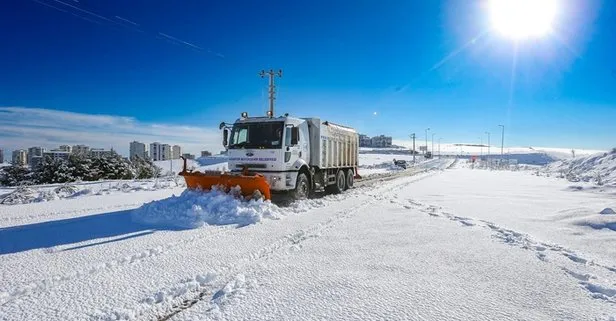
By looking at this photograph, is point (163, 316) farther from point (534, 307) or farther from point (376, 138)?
point (376, 138)

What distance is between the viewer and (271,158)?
36.1ft

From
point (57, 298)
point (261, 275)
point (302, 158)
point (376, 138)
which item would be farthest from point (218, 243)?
point (376, 138)

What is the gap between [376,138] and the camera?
195 meters

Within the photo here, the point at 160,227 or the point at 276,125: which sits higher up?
the point at 276,125

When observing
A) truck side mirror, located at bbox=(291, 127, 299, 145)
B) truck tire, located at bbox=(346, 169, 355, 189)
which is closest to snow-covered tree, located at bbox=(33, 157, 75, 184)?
truck tire, located at bbox=(346, 169, 355, 189)

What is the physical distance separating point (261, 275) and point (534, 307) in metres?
3.04

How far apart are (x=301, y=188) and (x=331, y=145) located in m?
3.17

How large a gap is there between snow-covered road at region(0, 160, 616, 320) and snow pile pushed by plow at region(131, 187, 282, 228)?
32 centimetres

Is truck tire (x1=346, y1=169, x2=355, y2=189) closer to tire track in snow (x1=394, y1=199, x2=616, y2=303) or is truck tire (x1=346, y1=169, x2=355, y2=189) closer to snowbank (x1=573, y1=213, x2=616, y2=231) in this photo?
tire track in snow (x1=394, y1=199, x2=616, y2=303)

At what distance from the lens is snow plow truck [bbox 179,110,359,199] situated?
32.3ft

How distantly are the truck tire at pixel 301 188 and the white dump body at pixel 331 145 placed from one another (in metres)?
1.04

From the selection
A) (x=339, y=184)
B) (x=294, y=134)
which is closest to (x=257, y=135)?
(x=294, y=134)

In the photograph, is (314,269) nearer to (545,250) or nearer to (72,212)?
(545,250)

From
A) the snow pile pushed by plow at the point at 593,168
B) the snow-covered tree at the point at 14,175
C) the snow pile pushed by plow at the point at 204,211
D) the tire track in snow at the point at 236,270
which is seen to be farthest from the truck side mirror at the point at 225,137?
the snow-covered tree at the point at 14,175
